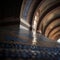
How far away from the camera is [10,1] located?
6.86 meters

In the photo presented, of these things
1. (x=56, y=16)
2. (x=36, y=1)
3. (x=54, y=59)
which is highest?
(x=56, y=16)

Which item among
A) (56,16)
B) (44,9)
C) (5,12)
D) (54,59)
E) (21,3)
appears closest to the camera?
(54,59)

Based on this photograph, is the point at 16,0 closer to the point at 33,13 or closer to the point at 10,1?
the point at 10,1

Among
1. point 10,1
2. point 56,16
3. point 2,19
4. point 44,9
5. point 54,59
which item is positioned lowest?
point 54,59

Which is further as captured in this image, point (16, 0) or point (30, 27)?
point (30, 27)

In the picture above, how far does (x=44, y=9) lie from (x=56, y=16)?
3.26m

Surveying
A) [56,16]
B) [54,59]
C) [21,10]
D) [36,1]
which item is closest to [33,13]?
[36,1]

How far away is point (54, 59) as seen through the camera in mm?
1399

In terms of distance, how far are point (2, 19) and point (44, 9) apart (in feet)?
12.8

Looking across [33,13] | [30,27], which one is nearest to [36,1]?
[33,13]

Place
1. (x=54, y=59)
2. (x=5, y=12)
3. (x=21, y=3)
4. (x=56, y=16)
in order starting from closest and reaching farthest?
(x=54, y=59) → (x=21, y=3) → (x=5, y=12) → (x=56, y=16)

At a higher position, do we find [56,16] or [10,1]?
[56,16]

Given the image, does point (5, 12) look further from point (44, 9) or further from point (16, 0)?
point (44, 9)

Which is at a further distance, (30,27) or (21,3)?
(30,27)
